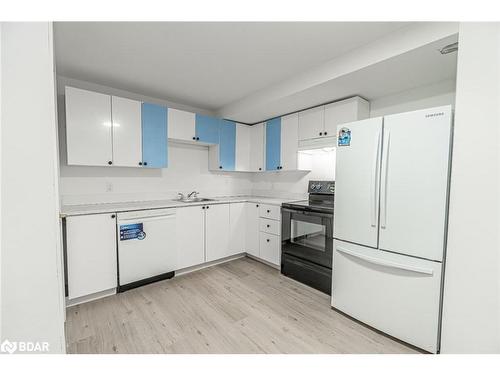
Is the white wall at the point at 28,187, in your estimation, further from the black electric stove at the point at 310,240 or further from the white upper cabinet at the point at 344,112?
the white upper cabinet at the point at 344,112

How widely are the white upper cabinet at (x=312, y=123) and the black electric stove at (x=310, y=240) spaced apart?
65 cm

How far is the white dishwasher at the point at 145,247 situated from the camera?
2262 mm

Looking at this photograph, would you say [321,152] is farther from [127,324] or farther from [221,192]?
[127,324]

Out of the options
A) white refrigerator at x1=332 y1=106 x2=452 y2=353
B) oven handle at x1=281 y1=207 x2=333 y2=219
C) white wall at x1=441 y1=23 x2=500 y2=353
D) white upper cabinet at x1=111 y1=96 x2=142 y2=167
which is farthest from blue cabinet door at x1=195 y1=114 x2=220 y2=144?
white wall at x1=441 y1=23 x2=500 y2=353

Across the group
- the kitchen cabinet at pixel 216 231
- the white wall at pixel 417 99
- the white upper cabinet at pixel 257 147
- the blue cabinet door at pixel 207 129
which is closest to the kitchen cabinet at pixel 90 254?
the kitchen cabinet at pixel 216 231

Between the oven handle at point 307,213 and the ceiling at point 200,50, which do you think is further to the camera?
the oven handle at point 307,213

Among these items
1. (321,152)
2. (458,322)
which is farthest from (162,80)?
(458,322)

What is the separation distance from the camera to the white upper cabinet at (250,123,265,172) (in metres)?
3.50

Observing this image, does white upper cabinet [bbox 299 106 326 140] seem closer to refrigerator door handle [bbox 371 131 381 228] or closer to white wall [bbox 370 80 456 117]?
white wall [bbox 370 80 456 117]

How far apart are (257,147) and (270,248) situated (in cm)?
165

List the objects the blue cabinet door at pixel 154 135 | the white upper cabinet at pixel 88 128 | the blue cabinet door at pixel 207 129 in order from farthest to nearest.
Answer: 1. the blue cabinet door at pixel 207 129
2. the blue cabinet door at pixel 154 135
3. the white upper cabinet at pixel 88 128

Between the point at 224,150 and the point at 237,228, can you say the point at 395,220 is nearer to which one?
the point at 237,228
